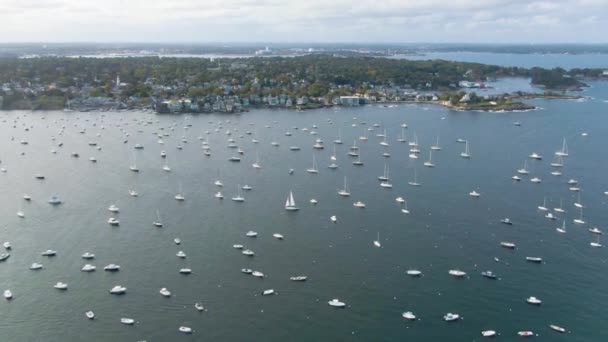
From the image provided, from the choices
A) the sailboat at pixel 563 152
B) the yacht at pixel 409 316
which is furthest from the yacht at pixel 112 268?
the sailboat at pixel 563 152

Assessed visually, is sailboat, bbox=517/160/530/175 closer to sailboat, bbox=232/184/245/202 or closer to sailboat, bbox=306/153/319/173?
sailboat, bbox=306/153/319/173

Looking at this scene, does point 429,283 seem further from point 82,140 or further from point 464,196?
point 82,140

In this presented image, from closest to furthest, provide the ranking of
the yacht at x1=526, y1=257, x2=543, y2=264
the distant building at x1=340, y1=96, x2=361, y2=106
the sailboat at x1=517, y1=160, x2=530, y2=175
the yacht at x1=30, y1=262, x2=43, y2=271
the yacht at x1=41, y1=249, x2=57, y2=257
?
the yacht at x1=30, y1=262, x2=43, y2=271
the yacht at x1=526, y1=257, x2=543, y2=264
the yacht at x1=41, y1=249, x2=57, y2=257
the sailboat at x1=517, y1=160, x2=530, y2=175
the distant building at x1=340, y1=96, x2=361, y2=106

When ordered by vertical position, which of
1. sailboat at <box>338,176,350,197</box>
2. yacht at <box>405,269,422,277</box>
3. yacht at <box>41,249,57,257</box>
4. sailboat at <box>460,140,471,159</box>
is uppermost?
sailboat at <box>460,140,471,159</box>

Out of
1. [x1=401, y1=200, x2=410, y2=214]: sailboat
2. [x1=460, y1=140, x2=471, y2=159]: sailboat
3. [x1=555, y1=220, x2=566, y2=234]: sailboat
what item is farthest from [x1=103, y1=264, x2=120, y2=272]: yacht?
[x1=460, y1=140, x2=471, y2=159]: sailboat

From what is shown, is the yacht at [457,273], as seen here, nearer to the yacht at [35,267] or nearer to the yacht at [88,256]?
the yacht at [88,256]

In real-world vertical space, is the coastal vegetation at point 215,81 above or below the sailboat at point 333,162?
above

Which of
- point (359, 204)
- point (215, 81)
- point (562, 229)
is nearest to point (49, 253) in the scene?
point (359, 204)

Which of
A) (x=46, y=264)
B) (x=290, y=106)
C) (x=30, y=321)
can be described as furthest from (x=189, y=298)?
(x=290, y=106)
